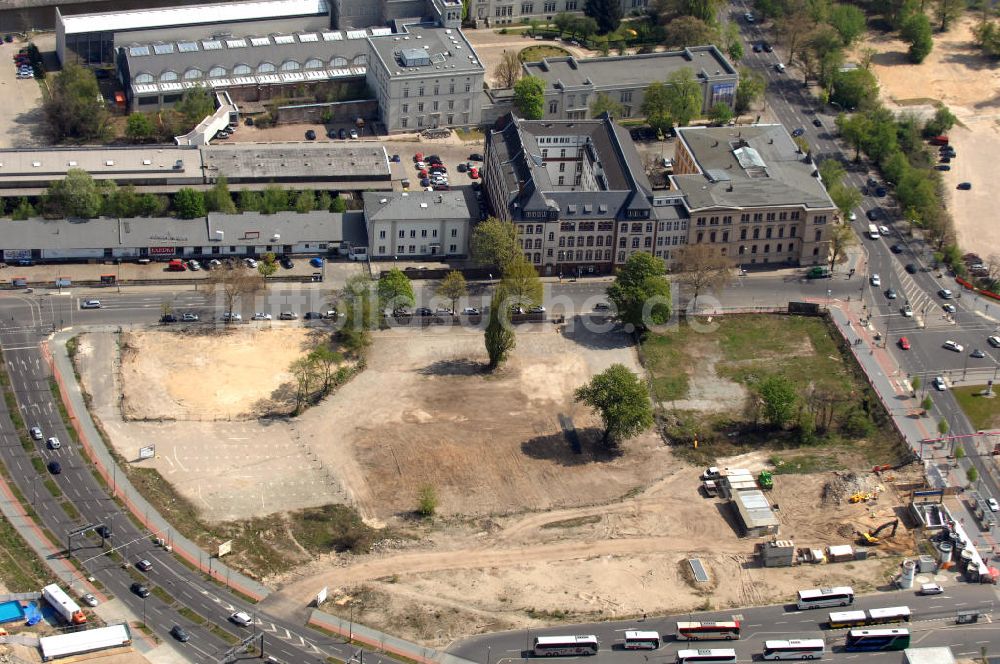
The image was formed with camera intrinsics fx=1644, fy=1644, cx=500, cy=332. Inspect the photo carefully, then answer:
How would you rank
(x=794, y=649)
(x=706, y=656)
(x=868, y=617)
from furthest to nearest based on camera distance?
(x=868, y=617), (x=794, y=649), (x=706, y=656)

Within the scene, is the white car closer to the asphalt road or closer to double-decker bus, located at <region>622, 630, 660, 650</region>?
the asphalt road

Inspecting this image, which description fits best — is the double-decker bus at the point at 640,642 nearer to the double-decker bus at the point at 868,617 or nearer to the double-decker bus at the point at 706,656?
the double-decker bus at the point at 706,656

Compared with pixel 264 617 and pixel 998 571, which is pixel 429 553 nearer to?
pixel 264 617

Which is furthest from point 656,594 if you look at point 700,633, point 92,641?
point 92,641

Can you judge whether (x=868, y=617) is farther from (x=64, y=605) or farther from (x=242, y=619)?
(x=64, y=605)

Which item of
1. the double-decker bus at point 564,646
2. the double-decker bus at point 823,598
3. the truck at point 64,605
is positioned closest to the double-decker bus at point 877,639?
the double-decker bus at point 823,598

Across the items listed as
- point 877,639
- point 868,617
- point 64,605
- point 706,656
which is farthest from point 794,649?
point 64,605
